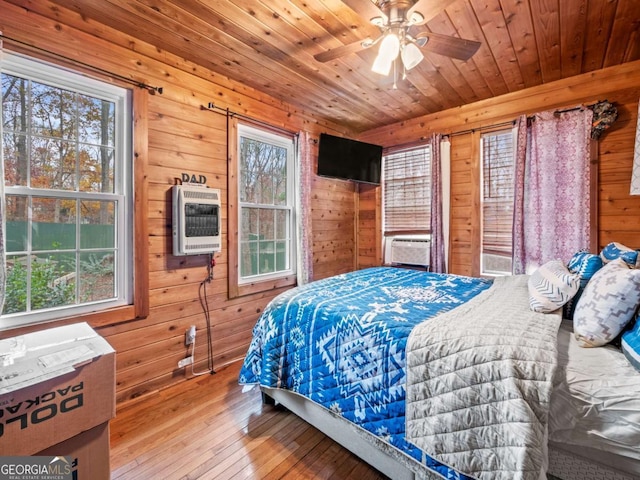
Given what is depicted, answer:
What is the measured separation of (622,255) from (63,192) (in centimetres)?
339

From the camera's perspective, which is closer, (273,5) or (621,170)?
(273,5)

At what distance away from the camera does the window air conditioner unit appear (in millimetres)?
3621

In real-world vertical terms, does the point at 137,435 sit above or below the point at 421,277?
below

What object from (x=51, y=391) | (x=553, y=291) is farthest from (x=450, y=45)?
(x=51, y=391)

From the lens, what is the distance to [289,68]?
8.38 ft

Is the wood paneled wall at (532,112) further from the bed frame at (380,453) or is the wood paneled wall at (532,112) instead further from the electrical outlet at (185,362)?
the electrical outlet at (185,362)

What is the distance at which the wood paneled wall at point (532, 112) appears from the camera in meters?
2.51

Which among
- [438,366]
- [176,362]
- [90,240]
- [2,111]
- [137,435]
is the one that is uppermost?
[2,111]

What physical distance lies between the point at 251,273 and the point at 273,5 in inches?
88.5

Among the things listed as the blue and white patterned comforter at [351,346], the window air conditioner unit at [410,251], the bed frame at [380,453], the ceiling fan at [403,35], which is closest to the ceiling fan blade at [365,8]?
the ceiling fan at [403,35]

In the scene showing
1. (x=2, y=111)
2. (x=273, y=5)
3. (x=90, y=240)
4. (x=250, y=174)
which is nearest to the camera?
(x=2, y=111)

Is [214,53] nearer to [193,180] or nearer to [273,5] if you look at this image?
[273,5]

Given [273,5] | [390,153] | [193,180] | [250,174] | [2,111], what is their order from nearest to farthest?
1. [2,111]
2. [273,5]
3. [193,180]
4. [250,174]
5. [390,153]

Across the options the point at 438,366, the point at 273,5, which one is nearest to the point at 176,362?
the point at 438,366
